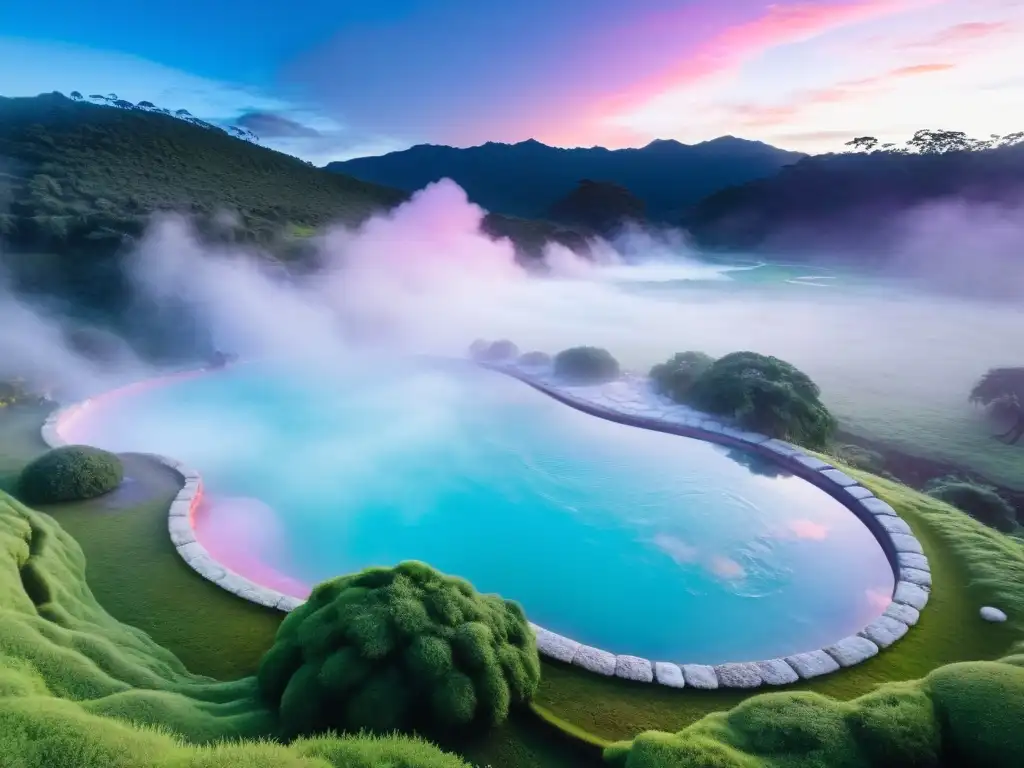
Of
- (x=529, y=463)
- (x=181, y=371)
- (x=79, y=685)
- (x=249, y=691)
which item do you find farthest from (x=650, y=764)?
(x=181, y=371)

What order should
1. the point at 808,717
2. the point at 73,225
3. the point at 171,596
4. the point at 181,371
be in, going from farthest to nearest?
the point at 73,225 < the point at 181,371 < the point at 171,596 < the point at 808,717

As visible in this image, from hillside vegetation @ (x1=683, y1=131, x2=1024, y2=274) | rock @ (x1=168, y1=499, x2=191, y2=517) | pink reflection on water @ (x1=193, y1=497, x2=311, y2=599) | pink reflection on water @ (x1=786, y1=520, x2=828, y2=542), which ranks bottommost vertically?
pink reflection on water @ (x1=786, y1=520, x2=828, y2=542)

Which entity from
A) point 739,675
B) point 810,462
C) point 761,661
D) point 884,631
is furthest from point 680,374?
point 739,675

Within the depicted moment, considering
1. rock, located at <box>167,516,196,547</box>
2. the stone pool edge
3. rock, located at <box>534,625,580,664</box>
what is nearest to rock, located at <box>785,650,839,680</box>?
the stone pool edge

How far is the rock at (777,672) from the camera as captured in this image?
16.7 ft

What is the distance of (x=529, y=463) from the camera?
10.2 metres

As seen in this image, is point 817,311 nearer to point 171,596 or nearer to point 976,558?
point 976,558

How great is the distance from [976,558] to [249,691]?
300 inches

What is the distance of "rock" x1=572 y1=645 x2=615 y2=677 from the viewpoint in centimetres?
518

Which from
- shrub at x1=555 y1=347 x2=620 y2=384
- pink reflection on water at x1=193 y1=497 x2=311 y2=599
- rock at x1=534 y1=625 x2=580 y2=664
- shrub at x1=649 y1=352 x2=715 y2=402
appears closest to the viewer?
rock at x1=534 y1=625 x2=580 y2=664

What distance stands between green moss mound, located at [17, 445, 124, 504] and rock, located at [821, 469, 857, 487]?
10162mm

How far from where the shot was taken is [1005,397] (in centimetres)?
1350

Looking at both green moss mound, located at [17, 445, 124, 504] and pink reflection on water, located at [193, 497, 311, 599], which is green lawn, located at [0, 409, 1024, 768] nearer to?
green moss mound, located at [17, 445, 124, 504]

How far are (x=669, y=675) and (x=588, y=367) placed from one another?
391 inches
